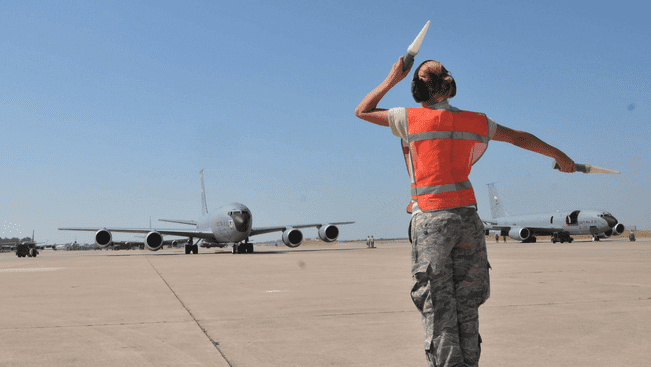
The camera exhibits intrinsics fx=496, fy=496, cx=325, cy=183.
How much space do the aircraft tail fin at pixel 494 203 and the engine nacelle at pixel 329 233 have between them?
40383 millimetres

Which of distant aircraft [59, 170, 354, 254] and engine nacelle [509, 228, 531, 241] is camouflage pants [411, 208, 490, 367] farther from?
engine nacelle [509, 228, 531, 241]

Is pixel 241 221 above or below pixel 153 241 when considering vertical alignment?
above

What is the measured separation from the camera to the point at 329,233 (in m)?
30.7

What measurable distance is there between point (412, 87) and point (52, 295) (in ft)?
24.2

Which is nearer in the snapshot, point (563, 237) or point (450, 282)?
point (450, 282)

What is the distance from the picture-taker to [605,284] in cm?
795

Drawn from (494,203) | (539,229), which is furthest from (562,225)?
(494,203)

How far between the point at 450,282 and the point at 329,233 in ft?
93.8

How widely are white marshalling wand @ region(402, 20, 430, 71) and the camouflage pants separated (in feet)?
2.27

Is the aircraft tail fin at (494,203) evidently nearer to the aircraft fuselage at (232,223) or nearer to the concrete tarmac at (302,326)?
the aircraft fuselage at (232,223)

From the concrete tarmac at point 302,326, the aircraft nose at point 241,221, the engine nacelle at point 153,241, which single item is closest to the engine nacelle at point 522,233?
the aircraft nose at point 241,221

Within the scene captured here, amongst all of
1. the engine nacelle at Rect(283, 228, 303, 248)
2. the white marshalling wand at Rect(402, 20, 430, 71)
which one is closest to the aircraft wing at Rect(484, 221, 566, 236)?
the engine nacelle at Rect(283, 228, 303, 248)

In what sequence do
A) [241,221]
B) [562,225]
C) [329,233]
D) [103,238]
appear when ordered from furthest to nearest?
[562,225] → [329,233] → [103,238] → [241,221]

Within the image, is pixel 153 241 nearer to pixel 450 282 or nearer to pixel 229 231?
pixel 229 231
